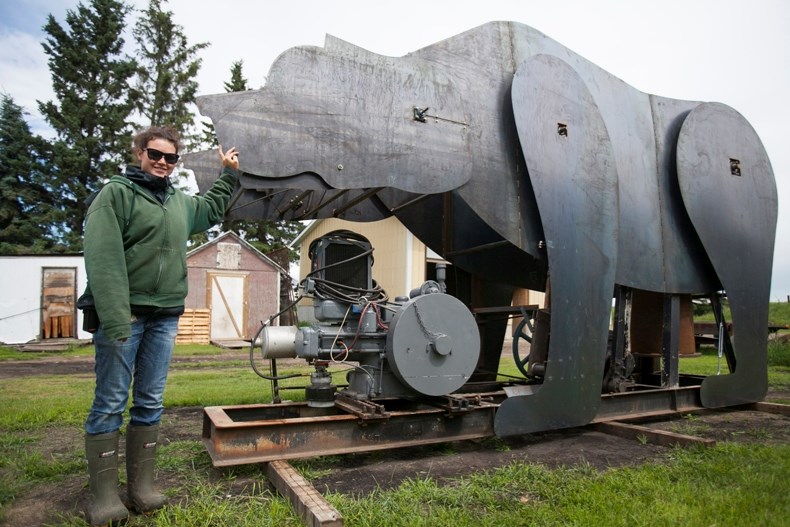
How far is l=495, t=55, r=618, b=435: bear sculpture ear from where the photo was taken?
4.50 m

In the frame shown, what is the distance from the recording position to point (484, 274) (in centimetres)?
603

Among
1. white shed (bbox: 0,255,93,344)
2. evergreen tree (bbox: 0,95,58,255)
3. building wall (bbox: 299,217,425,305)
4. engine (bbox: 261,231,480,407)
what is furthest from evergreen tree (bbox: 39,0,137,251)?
engine (bbox: 261,231,480,407)

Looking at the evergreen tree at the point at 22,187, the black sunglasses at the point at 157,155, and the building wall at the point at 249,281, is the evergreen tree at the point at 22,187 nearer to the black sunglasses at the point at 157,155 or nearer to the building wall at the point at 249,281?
the building wall at the point at 249,281

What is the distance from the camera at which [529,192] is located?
4.66m

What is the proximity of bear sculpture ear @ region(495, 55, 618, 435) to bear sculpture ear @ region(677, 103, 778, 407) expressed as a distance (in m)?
1.38

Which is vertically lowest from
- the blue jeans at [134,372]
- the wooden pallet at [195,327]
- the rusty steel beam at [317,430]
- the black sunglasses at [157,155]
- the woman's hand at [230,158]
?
the wooden pallet at [195,327]

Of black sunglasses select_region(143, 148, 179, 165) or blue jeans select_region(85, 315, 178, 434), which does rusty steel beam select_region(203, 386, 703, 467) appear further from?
black sunglasses select_region(143, 148, 179, 165)

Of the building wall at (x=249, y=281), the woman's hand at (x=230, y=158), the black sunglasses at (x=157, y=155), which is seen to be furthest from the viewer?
the building wall at (x=249, y=281)

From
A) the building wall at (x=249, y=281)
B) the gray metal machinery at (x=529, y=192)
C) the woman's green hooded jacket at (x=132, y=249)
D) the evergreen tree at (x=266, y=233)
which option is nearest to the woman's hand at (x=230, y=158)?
the gray metal machinery at (x=529, y=192)

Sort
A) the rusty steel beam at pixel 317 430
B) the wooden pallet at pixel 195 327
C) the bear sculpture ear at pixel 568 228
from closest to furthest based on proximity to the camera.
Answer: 1. the rusty steel beam at pixel 317 430
2. the bear sculpture ear at pixel 568 228
3. the wooden pallet at pixel 195 327

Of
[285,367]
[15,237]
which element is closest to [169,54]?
[15,237]

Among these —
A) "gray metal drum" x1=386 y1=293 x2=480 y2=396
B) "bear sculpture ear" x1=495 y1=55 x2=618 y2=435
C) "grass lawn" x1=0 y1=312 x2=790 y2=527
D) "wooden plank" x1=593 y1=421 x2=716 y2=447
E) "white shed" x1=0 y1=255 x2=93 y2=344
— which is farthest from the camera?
"white shed" x1=0 y1=255 x2=93 y2=344

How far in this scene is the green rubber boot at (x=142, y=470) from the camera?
287 cm

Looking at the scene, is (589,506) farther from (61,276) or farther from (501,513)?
(61,276)
